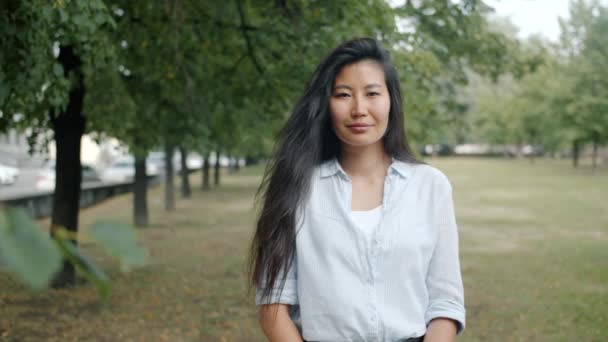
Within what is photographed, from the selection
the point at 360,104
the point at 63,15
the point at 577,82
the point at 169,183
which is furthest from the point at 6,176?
the point at 360,104

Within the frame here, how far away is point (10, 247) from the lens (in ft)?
2.00

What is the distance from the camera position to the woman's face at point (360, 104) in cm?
246

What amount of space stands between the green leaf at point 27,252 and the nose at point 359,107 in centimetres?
185

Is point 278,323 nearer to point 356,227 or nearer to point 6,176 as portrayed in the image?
point 356,227

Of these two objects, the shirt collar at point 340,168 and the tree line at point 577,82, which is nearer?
the shirt collar at point 340,168

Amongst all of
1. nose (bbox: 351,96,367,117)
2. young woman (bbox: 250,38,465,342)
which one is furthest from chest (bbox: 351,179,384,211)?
nose (bbox: 351,96,367,117)

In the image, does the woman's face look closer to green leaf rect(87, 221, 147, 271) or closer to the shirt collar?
the shirt collar

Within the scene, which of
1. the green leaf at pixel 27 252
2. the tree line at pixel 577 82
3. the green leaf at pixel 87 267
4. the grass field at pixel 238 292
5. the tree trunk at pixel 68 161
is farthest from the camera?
the tree line at pixel 577 82

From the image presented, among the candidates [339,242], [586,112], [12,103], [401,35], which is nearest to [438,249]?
[339,242]

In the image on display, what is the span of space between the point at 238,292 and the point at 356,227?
25.5 ft

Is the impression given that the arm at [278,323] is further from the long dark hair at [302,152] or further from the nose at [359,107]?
the nose at [359,107]

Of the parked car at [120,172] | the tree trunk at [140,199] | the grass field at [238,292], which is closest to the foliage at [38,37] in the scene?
the grass field at [238,292]

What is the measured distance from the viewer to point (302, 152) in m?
2.63

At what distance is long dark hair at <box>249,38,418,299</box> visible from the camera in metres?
2.46
